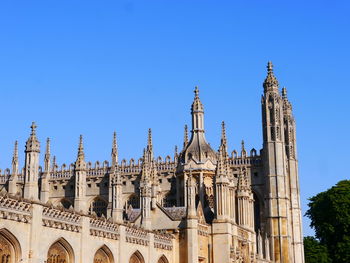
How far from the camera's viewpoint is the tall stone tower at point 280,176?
178 ft

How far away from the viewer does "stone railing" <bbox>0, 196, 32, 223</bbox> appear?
1873 cm

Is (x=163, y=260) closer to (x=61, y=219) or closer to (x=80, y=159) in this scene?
(x=80, y=159)

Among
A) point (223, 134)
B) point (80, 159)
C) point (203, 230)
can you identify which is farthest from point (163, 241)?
point (223, 134)

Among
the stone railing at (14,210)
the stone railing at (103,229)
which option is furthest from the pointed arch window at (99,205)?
the stone railing at (14,210)

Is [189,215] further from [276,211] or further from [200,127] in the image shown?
[276,211]

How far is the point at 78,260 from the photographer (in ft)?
74.6

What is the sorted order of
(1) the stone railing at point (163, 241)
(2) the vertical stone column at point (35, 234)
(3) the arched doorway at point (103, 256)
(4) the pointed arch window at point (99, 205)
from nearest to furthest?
1. (2) the vertical stone column at point (35, 234)
2. (3) the arched doorway at point (103, 256)
3. (1) the stone railing at point (163, 241)
4. (4) the pointed arch window at point (99, 205)

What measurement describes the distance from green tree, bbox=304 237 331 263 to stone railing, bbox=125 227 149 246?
1345 inches

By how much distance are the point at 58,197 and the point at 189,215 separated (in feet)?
97.3

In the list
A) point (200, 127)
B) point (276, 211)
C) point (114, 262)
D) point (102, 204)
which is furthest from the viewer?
point (102, 204)

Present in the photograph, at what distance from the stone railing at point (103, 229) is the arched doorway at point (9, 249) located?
5044 mm

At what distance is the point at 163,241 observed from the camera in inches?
1225

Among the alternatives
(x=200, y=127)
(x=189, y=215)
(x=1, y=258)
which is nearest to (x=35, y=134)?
(x=1, y=258)

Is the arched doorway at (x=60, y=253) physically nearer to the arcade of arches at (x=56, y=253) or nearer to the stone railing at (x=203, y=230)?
the arcade of arches at (x=56, y=253)
